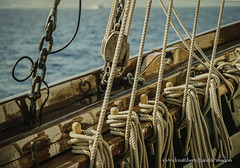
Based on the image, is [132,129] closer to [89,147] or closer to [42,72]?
[89,147]

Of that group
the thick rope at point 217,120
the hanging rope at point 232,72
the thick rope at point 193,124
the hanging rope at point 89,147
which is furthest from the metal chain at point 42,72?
the hanging rope at point 232,72

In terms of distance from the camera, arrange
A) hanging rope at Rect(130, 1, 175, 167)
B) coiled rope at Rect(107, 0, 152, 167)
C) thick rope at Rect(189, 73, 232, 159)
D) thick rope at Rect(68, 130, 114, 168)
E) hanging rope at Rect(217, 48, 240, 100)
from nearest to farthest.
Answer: thick rope at Rect(68, 130, 114, 168) → coiled rope at Rect(107, 0, 152, 167) → hanging rope at Rect(130, 1, 175, 167) → thick rope at Rect(189, 73, 232, 159) → hanging rope at Rect(217, 48, 240, 100)

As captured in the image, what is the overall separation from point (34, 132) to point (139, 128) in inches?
16.6

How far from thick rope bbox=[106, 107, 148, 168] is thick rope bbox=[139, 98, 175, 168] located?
10cm

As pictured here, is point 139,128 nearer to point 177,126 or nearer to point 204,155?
point 177,126

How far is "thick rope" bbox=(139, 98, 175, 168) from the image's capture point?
138cm

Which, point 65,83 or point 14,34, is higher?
point 14,34

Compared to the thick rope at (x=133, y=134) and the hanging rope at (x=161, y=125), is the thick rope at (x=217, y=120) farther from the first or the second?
the thick rope at (x=133, y=134)

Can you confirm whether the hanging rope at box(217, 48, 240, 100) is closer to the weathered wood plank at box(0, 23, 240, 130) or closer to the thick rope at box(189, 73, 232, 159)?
the thick rope at box(189, 73, 232, 159)

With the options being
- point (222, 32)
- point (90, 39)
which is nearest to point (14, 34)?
point (90, 39)

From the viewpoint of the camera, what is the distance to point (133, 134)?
49.9 inches

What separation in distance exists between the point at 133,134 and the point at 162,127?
0.18m

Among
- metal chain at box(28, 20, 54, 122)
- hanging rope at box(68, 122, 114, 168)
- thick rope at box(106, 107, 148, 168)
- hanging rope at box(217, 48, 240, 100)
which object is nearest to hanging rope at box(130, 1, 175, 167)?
thick rope at box(106, 107, 148, 168)

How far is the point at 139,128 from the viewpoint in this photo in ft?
4.26
